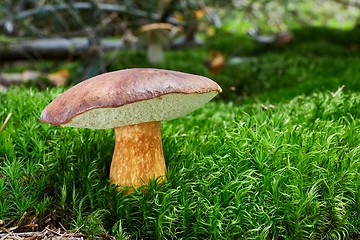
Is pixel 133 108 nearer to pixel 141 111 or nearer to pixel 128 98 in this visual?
pixel 141 111

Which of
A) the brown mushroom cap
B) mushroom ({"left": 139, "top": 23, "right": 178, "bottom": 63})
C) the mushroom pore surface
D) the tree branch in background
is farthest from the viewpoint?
the tree branch in background

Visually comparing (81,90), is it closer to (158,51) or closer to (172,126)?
(172,126)

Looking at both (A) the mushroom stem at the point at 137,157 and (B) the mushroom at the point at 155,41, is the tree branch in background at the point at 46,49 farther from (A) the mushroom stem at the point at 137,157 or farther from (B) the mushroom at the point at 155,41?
(A) the mushroom stem at the point at 137,157

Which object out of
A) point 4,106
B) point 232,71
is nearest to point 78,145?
point 4,106

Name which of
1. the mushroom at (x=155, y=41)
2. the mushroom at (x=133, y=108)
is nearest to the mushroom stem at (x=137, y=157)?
the mushroom at (x=133, y=108)

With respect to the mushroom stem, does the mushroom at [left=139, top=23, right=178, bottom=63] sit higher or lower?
lower

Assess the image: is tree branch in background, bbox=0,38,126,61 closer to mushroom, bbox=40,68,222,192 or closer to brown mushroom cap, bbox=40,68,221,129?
mushroom, bbox=40,68,222,192

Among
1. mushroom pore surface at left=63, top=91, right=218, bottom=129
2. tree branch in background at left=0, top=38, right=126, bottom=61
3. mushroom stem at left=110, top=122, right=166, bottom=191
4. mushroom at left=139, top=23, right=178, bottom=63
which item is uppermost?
mushroom pore surface at left=63, top=91, right=218, bottom=129

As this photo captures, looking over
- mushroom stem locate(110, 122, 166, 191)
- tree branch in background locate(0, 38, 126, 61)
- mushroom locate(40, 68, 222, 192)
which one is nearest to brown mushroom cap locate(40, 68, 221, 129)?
mushroom locate(40, 68, 222, 192)
